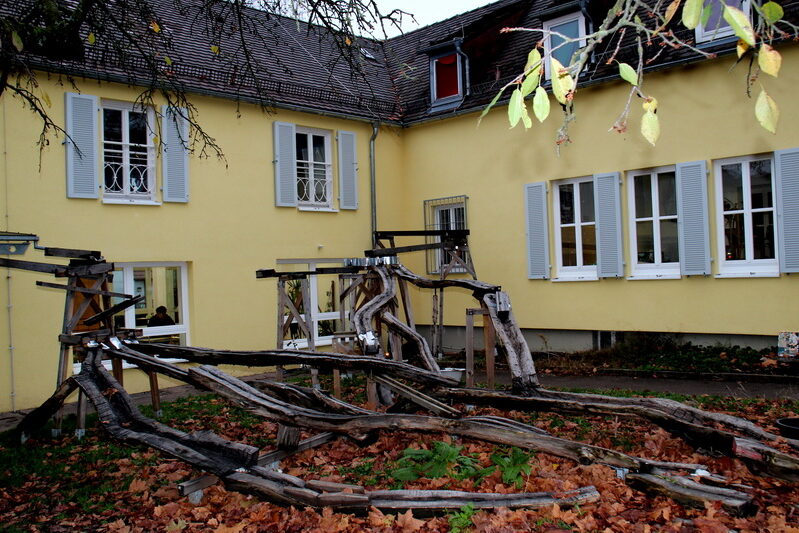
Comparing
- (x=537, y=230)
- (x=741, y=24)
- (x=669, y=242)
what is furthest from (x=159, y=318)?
(x=741, y=24)

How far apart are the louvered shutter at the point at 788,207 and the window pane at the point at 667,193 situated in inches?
62.3

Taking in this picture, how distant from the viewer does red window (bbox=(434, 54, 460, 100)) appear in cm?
1418

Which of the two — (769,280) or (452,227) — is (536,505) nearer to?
(769,280)

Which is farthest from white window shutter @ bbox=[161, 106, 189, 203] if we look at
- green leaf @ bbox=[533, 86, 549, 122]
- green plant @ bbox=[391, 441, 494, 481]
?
green leaf @ bbox=[533, 86, 549, 122]

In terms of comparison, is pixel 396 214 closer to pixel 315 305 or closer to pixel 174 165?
pixel 315 305

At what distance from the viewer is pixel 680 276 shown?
35.2 feet

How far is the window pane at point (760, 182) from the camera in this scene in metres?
10.2

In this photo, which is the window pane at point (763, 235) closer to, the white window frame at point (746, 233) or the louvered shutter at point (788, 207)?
the white window frame at point (746, 233)

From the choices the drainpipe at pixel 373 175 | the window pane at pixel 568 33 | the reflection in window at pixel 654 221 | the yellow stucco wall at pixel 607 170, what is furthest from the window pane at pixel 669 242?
the drainpipe at pixel 373 175

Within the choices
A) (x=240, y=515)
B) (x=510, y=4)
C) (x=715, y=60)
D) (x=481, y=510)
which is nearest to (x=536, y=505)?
(x=481, y=510)

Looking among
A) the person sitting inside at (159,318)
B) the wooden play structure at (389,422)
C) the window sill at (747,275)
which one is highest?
the window sill at (747,275)

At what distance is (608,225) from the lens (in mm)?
11500

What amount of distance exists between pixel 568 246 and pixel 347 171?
181 inches

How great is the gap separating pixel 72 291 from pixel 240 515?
396cm
